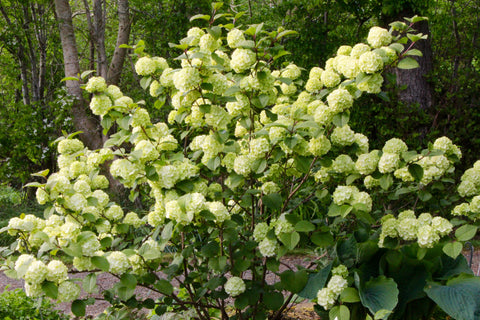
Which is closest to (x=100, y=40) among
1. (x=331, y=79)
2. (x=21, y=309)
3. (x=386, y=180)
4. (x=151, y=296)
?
(x=151, y=296)

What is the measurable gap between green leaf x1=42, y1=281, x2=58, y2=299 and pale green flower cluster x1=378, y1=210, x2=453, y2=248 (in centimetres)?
161

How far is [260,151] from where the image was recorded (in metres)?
2.04

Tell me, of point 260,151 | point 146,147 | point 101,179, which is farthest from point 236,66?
point 101,179

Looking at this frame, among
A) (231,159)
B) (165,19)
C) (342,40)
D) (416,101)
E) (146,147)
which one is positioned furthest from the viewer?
(165,19)

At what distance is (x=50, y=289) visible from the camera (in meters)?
1.76

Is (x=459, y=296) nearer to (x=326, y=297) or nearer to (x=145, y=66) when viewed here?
(x=326, y=297)

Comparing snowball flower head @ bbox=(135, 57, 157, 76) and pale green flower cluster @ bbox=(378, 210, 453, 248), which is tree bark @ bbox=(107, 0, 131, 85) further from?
pale green flower cluster @ bbox=(378, 210, 453, 248)

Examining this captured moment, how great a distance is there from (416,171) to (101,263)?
150cm

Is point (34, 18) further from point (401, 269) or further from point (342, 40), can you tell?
point (401, 269)

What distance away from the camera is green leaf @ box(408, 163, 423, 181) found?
2.09 metres

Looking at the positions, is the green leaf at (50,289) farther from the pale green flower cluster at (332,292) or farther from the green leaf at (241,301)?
the pale green flower cluster at (332,292)

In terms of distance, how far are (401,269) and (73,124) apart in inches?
245

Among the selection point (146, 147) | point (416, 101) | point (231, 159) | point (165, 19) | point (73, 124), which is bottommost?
point (73, 124)

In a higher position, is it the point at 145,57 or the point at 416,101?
the point at 145,57
